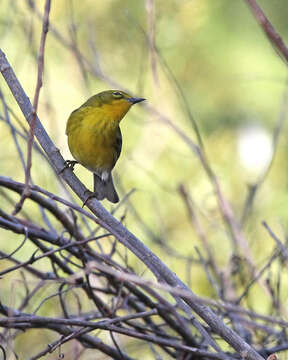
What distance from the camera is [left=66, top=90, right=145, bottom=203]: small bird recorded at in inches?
143

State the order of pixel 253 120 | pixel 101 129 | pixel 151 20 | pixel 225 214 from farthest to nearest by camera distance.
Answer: pixel 253 120, pixel 101 129, pixel 225 214, pixel 151 20

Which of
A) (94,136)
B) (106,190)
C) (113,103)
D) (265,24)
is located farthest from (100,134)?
(265,24)

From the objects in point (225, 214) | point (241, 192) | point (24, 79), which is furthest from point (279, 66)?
point (225, 214)

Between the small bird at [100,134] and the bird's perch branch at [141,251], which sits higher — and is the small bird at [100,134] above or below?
above

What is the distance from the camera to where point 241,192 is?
6109 millimetres

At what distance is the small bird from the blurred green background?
1.35 meters

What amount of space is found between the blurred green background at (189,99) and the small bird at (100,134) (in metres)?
1.35

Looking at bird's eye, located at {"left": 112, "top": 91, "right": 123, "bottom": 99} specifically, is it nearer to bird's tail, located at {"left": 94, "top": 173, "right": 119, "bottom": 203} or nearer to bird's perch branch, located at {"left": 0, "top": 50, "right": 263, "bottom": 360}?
bird's tail, located at {"left": 94, "top": 173, "right": 119, "bottom": 203}

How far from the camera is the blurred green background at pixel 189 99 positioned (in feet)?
18.0

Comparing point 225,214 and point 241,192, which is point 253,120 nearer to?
point 241,192

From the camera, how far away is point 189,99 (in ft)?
22.0

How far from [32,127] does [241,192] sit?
4.69 meters

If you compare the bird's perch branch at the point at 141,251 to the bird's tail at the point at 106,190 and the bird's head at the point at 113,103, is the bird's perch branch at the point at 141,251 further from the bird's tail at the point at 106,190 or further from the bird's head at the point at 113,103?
the bird's head at the point at 113,103

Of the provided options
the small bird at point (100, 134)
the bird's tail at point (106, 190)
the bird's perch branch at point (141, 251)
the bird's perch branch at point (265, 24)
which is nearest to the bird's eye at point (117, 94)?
the small bird at point (100, 134)
